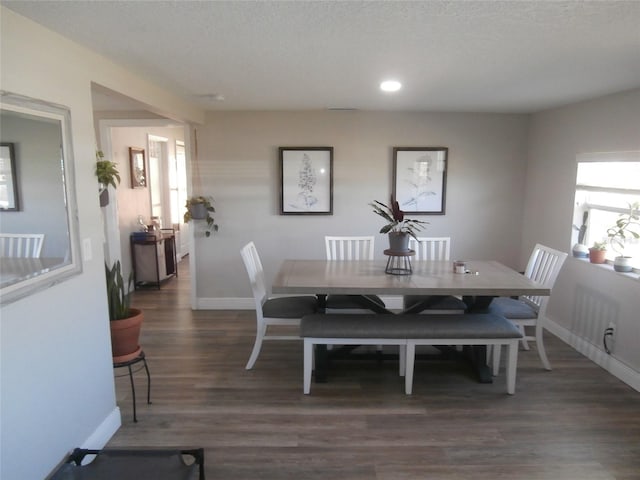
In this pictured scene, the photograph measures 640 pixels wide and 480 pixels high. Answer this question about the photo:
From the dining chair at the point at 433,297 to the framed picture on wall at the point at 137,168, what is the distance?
388 centimetres

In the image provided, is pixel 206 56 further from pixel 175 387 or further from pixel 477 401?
pixel 477 401

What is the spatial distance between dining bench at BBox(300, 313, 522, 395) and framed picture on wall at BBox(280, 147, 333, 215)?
1884mm

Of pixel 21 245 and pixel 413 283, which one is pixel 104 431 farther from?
pixel 413 283

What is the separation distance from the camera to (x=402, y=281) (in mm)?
3080

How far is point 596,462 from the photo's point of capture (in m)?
2.26

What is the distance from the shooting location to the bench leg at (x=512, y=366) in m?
2.91

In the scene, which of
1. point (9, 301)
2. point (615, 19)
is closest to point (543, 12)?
point (615, 19)

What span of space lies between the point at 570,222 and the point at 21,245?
4.10 metres

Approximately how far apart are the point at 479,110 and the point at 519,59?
2086mm

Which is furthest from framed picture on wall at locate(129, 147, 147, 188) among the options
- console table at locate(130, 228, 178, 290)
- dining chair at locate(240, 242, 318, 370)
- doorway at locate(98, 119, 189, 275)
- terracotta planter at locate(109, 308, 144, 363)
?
terracotta planter at locate(109, 308, 144, 363)

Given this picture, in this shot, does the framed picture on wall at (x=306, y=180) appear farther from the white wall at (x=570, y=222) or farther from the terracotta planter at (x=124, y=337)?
the terracotta planter at (x=124, y=337)

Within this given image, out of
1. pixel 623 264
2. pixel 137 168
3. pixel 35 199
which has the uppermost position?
pixel 137 168

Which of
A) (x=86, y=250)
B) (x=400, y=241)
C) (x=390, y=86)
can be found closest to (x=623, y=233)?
(x=400, y=241)

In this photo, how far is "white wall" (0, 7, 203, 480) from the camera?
169cm
